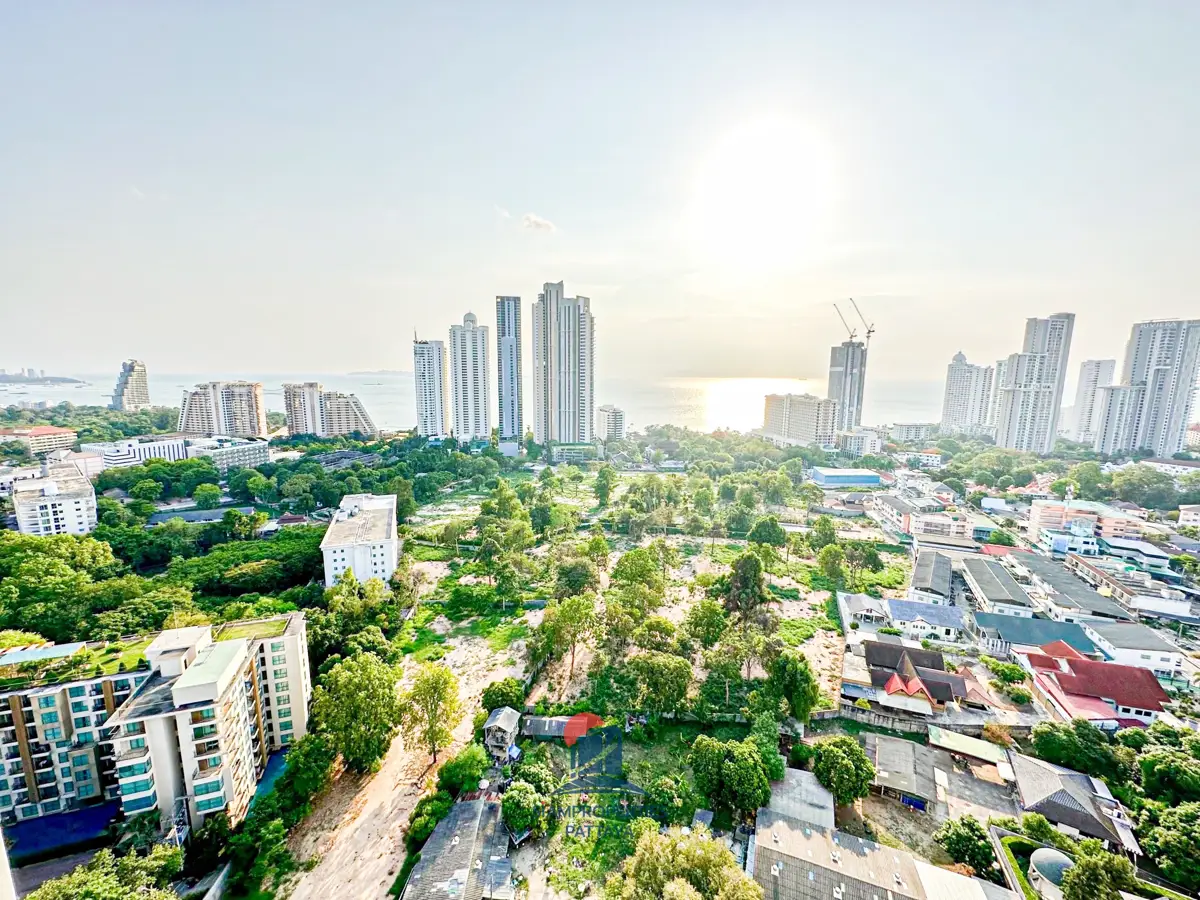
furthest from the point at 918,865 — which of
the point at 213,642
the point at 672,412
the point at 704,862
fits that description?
the point at 672,412

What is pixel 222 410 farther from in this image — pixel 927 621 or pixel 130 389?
pixel 927 621

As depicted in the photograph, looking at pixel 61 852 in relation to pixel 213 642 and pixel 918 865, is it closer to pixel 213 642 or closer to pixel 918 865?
pixel 213 642

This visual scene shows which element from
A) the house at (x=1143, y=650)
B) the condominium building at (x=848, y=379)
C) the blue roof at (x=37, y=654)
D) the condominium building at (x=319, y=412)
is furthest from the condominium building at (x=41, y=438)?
the condominium building at (x=848, y=379)

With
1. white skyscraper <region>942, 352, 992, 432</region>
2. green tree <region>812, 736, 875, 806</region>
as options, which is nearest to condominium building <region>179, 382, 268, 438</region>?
green tree <region>812, 736, 875, 806</region>

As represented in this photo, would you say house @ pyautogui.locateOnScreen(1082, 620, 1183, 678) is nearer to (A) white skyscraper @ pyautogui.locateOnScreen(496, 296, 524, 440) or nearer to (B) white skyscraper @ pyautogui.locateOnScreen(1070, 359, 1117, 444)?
(A) white skyscraper @ pyautogui.locateOnScreen(496, 296, 524, 440)

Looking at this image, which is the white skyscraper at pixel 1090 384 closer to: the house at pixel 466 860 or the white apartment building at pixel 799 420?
the white apartment building at pixel 799 420

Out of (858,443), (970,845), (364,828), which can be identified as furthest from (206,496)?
(858,443)

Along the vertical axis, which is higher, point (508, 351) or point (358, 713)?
point (508, 351)
